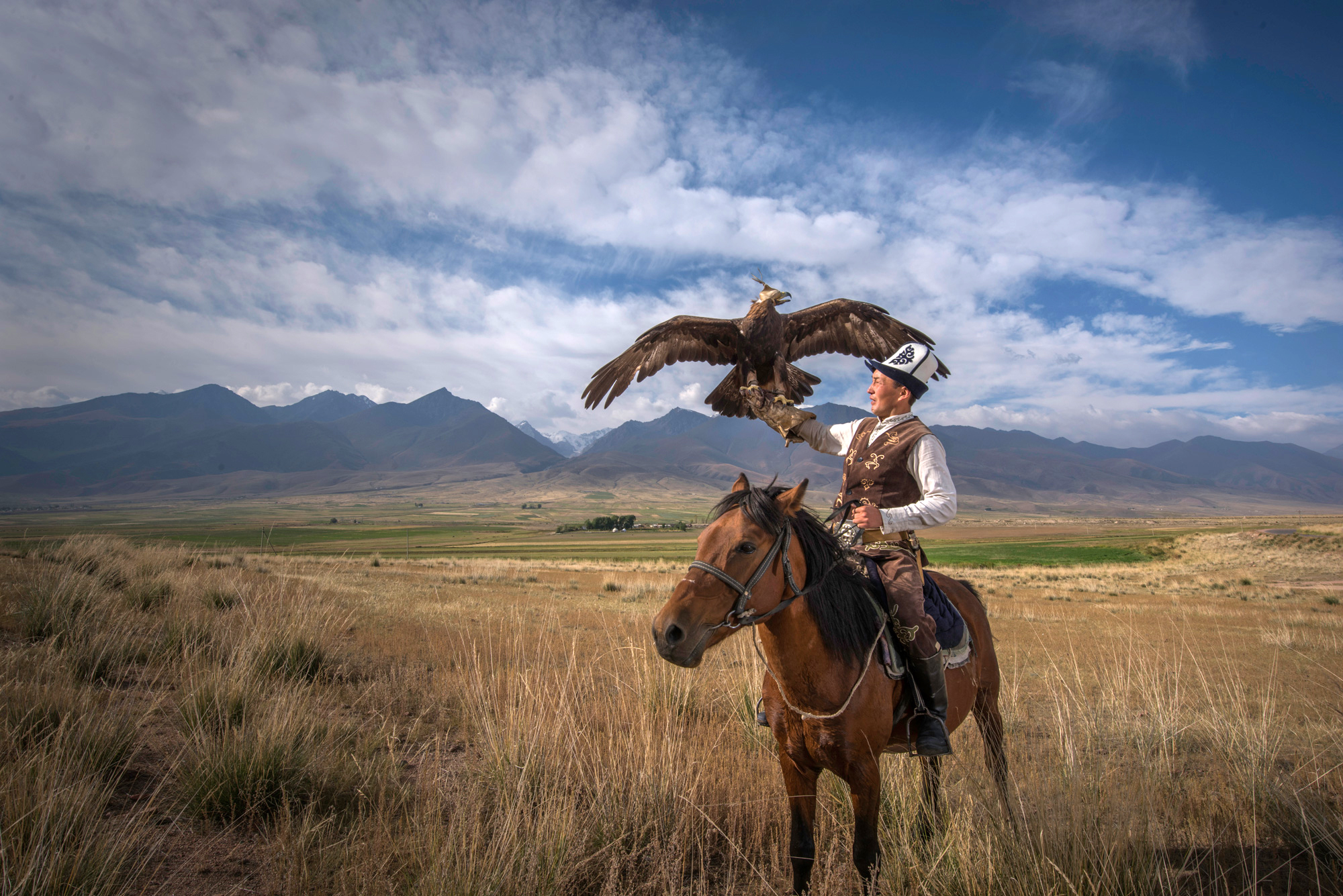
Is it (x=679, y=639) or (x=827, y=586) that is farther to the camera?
(x=827, y=586)

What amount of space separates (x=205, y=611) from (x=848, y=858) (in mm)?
7345

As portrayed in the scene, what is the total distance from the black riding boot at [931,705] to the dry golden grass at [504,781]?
0.31m

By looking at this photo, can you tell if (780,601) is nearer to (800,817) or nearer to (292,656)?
(800,817)

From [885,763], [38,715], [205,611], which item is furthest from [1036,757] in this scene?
[205,611]

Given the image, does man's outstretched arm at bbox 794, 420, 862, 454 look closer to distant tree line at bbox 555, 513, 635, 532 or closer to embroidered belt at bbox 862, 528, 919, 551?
embroidered belt at bbox 862, 528, 919, 551

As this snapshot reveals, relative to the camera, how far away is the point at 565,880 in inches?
101

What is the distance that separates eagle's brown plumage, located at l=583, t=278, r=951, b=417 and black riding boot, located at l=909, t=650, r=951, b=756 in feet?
7.72

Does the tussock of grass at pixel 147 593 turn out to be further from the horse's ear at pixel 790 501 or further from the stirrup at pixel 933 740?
the stirrup at pixel 933 740

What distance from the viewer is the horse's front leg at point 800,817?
2.68 metres

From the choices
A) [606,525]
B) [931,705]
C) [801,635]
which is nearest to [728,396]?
[801,635]

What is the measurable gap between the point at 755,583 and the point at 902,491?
3.93 feet

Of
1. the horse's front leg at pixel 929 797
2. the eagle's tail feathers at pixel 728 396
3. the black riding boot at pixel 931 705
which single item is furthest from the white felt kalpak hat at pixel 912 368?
the horse's front leg at pixel 929 797

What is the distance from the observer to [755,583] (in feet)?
7.41

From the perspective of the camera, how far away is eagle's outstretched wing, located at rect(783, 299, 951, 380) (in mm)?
5141
